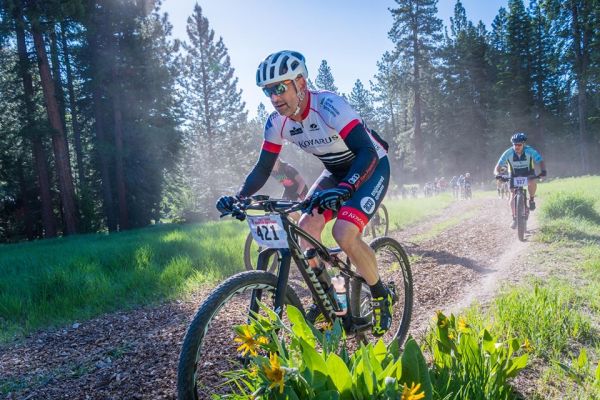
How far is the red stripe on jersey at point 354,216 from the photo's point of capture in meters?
3.20

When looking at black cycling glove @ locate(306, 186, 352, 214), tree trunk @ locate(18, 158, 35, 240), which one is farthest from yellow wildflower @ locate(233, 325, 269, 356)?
tree trunk @ locate(18, 158, 35, 240)

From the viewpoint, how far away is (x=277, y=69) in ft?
10.9

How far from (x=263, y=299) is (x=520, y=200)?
336 inches

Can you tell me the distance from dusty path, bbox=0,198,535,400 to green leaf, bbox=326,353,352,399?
1.85 m

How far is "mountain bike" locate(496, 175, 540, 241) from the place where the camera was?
8.62 metres


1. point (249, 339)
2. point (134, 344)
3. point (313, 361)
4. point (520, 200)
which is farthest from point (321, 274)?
point (520, 200)

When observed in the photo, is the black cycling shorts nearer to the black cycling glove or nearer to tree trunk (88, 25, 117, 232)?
the black cycling glove

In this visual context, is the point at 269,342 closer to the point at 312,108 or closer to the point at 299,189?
the point at 312,108

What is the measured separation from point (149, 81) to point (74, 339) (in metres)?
22.5

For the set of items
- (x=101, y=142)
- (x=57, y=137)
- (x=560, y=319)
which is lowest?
(x=560, y=319)

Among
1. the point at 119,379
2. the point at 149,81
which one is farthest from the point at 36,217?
the point at 119,379

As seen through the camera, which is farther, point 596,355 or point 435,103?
point 435,103

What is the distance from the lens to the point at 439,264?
6883mm

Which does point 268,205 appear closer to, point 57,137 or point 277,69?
point 277,69
